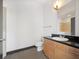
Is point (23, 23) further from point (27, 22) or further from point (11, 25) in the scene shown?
point (11, 25)

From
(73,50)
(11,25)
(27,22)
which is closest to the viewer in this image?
(73,50)

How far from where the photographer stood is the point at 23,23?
6934mm

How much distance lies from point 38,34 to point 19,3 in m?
2.35

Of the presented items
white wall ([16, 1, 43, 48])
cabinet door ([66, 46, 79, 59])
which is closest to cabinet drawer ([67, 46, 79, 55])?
cabinet door ([66, 46, 79, 59])

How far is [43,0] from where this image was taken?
7508 millimetres

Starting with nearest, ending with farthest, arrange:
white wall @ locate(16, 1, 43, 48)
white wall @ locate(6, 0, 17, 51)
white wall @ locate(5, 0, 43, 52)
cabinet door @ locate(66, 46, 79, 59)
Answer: cabinet door @ locate(66, 46, 79, 59) < white wall @ locate(6, 0, 17, 51) < white wall @ locate(5, 0, 43, 52) < white wall @ locate(16, 1, 43, 48)

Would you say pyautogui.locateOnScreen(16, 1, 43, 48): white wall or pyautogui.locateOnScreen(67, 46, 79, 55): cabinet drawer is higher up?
pyautogui.locateOnScreen(16, 1, 43, 48): white wall

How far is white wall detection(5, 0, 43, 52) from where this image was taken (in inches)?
227

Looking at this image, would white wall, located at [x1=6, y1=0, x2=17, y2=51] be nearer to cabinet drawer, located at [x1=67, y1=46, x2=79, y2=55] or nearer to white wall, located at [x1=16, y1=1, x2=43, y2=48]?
white wall, located at [x1=16, y1=1, x2=43, y2=48]

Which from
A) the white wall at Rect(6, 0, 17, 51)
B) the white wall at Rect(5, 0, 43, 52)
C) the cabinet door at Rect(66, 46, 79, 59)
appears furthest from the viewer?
the white wall at Rect(5, 0, 43, 52)

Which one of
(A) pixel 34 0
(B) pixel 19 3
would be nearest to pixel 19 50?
(B) pixel 19 3

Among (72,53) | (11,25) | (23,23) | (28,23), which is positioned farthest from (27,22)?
(72,53)

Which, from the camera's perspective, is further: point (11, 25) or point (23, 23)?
point (23, 23)

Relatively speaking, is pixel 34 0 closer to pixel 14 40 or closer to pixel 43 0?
pixel 43 0
